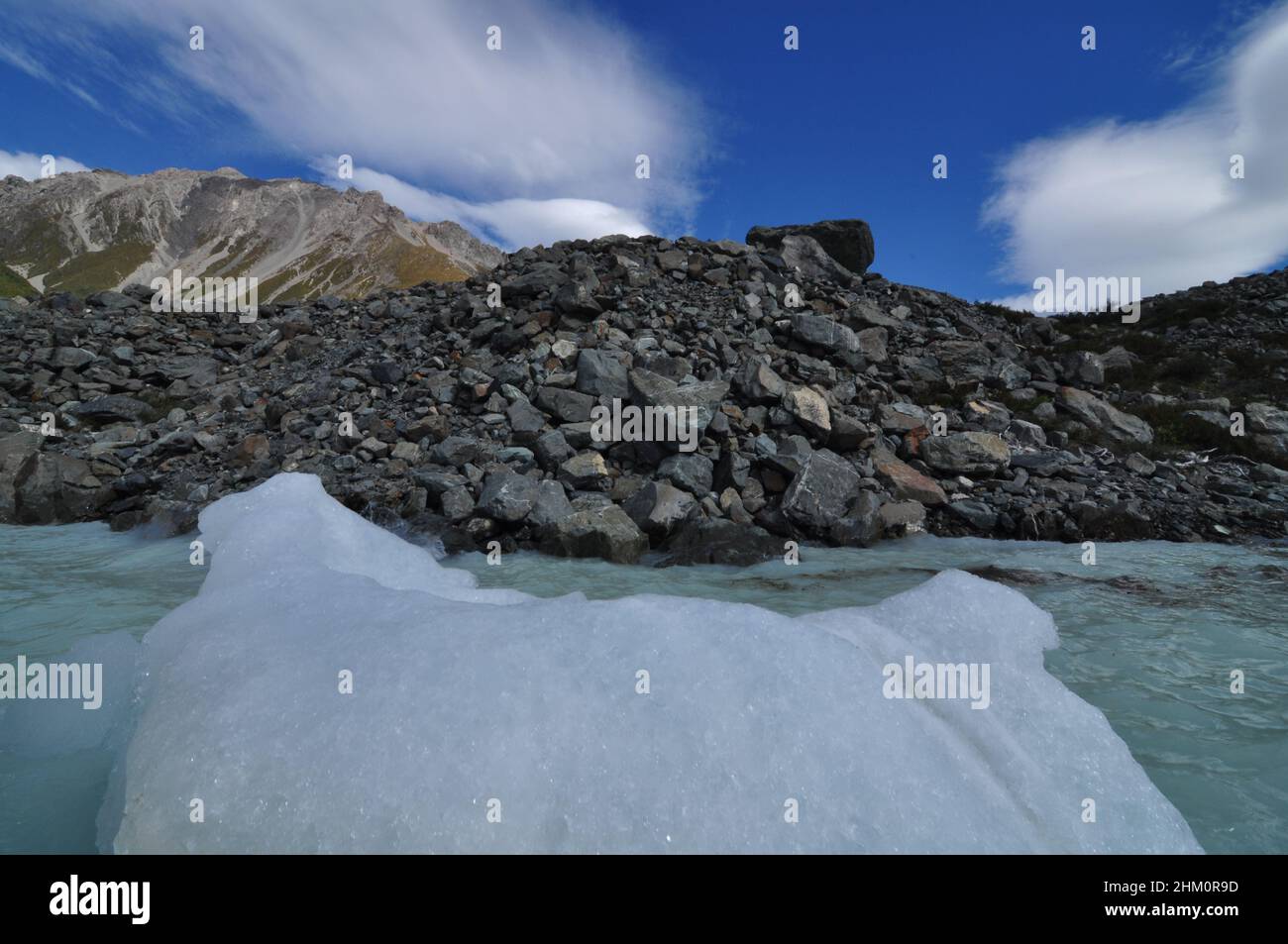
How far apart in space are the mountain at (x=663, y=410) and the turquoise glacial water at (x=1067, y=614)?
90 cm

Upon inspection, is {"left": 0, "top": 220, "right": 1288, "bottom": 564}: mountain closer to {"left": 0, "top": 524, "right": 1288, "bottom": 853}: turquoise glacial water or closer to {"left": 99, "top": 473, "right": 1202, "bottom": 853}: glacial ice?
{"left": 0, "top": 524, "right": 1288, "bottom": 853}: turquoise glacial water

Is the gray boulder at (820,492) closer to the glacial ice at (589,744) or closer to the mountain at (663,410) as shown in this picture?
the mountain at (663,410)

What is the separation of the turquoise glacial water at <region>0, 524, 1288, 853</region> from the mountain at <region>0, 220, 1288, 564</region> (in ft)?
2.95

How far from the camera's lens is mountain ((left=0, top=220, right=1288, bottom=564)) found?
9.23 metres

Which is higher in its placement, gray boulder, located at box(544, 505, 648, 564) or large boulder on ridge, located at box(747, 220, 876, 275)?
large boulder on ridge, located at box(747, 220, 876, 275)

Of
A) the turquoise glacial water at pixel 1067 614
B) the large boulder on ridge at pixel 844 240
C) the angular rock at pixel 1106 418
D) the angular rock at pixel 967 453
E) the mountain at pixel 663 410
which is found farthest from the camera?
the large boulder on ridge at pixel 844 240

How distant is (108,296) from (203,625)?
79.5 ft

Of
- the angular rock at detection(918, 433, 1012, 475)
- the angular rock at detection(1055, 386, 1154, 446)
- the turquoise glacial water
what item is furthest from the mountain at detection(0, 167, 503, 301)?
the turquoise glacial water

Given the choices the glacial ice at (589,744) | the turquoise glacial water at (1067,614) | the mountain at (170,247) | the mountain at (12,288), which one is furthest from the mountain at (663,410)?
the mountain at (170,247)

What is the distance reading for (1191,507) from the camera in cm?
977

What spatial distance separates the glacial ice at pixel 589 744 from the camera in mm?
2223

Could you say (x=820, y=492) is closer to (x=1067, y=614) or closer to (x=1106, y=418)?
(x=1067, y=614)
